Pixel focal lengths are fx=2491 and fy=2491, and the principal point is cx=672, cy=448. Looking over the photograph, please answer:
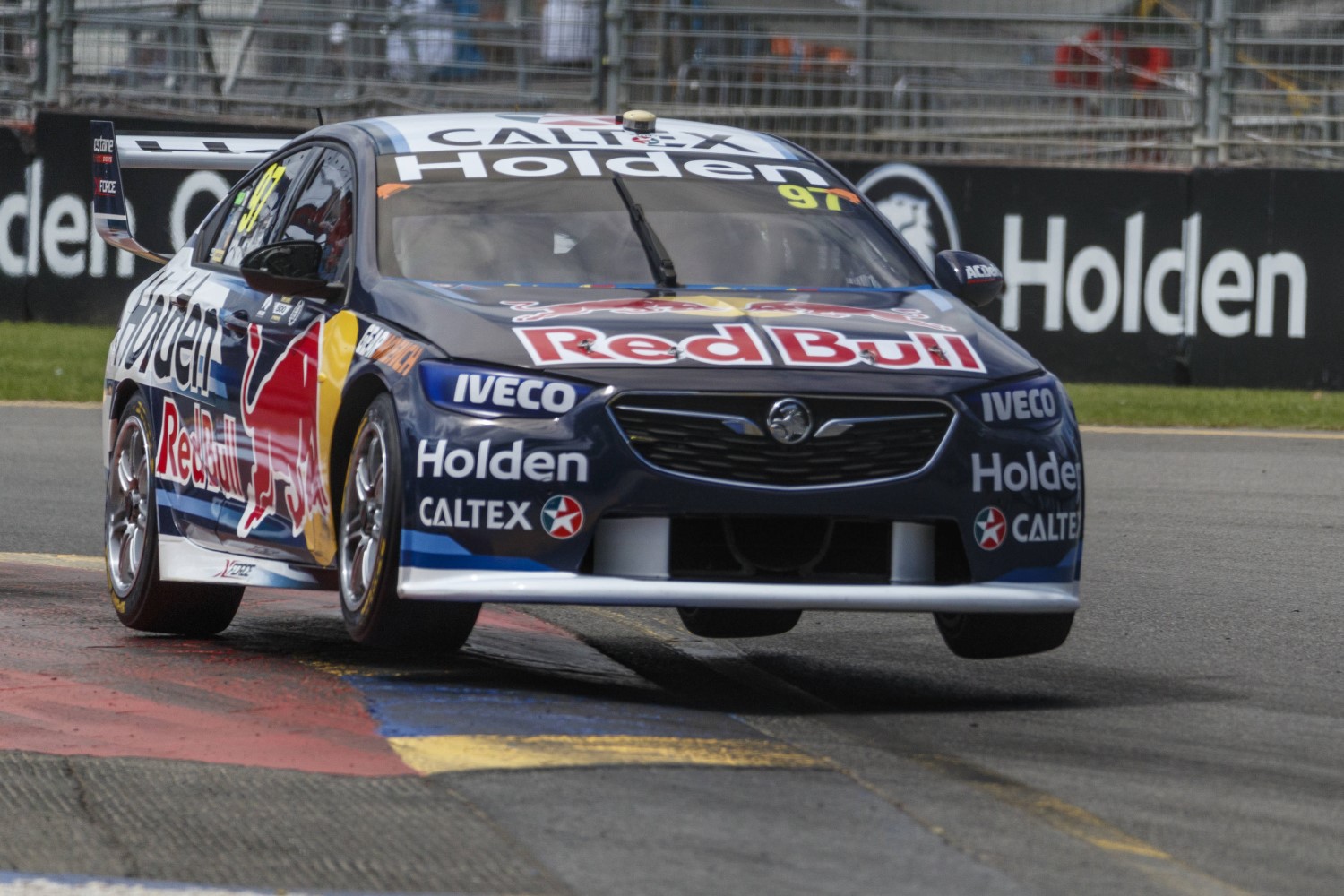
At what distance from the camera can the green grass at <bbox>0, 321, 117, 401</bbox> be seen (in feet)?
55.2

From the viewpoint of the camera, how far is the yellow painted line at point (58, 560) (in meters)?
9.35

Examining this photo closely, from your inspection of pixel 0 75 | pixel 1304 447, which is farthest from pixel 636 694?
pixel 0 75

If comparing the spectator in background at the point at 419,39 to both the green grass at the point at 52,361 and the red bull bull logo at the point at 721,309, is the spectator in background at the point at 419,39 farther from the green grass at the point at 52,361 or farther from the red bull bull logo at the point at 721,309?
the red bull bull logo at the point at 721,309

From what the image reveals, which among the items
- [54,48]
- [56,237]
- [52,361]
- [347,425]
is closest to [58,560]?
[347,425]

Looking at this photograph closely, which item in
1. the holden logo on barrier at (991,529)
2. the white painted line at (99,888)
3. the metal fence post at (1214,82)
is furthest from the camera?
the metal fence post at (1214,82)

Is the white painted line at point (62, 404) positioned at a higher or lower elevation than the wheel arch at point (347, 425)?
lower

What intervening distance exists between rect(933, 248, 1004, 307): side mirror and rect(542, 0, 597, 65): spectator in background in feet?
45.4

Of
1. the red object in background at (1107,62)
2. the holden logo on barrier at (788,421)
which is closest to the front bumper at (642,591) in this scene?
the holden logo on barrier at (788,421)

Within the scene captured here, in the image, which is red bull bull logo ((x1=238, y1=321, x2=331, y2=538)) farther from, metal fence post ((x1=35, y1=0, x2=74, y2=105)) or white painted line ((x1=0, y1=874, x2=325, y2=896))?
metal fence post ((x1=35, y1=0, x2=74, y2=105))

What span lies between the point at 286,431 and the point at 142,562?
102 centimetres

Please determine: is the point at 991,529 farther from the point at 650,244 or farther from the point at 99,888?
the point at 99,888

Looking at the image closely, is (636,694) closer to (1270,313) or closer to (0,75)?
(1270,313)

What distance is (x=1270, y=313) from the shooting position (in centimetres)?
1822

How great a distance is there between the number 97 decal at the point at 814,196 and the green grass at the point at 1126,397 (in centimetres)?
916
